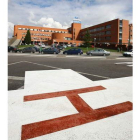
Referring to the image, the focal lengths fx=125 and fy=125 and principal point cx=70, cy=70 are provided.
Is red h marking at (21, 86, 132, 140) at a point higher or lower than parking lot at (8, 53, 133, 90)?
lower

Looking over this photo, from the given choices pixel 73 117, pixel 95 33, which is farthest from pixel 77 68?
pixel 95 33

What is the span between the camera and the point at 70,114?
9.39ft

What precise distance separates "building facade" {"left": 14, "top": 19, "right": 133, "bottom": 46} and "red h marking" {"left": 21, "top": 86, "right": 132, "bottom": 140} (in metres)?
47.7

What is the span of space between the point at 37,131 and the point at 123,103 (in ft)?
7.78

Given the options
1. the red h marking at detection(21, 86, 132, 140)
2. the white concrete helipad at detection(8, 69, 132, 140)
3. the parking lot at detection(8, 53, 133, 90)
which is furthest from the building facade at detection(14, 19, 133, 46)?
the red h marking at detection(21, 86, 132, 140)

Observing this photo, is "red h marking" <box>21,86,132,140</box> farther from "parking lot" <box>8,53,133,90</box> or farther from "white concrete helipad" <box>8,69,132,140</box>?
"parking lot" <box>8,53,133,90</box>

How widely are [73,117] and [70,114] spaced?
0.47 ft

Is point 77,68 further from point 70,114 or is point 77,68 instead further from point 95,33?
point 95,33

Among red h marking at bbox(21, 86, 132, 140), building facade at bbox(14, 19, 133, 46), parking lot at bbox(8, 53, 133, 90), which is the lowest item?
red h marking at bbox(21, 86, 132, 140)

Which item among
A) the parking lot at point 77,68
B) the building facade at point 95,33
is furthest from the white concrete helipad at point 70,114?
the building facade at point 95,33

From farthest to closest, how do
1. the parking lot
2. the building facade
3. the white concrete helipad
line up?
the building facade < the parking lot < the white concrete helipad

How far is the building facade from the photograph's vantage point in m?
55.0
